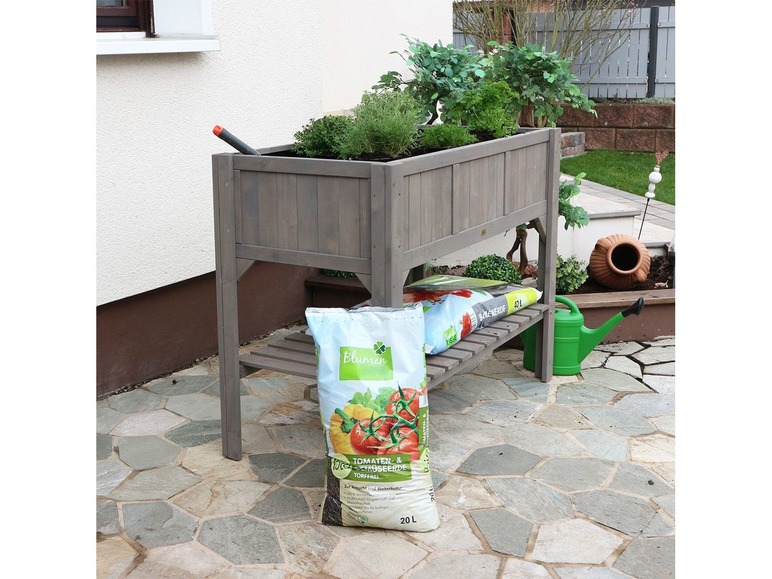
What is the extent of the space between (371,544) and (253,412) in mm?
1287

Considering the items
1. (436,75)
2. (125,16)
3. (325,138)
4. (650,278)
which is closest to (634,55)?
(650,278)

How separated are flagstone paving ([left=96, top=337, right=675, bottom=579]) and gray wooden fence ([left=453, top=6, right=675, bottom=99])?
24.5ft

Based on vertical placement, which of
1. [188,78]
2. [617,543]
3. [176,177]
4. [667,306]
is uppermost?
[188,78]

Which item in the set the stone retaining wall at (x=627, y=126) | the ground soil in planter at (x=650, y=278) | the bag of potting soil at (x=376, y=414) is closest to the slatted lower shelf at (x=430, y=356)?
the bag of potting soil at (x=376, y=414)

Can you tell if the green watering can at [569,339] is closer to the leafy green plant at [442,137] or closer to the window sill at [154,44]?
the leafy green plant at [442,137]

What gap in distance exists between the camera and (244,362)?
11.6 ft

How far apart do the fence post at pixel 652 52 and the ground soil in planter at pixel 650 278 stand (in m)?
6.31

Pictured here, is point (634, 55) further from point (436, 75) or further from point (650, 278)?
point (436, 75)

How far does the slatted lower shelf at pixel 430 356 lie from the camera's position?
11.2ft

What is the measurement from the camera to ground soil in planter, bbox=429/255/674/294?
5312mm

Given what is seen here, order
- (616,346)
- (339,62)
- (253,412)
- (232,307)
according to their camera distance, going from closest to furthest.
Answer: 1. (232,307)
2. (253,412)
3. (616,346)
4. (339,62)

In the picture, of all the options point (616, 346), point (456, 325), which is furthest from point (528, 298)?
point (616, 346)

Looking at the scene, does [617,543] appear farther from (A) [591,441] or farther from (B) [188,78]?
(B) [188,78]

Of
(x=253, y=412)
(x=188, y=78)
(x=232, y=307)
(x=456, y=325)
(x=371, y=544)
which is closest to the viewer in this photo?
(x=371, y=544)
